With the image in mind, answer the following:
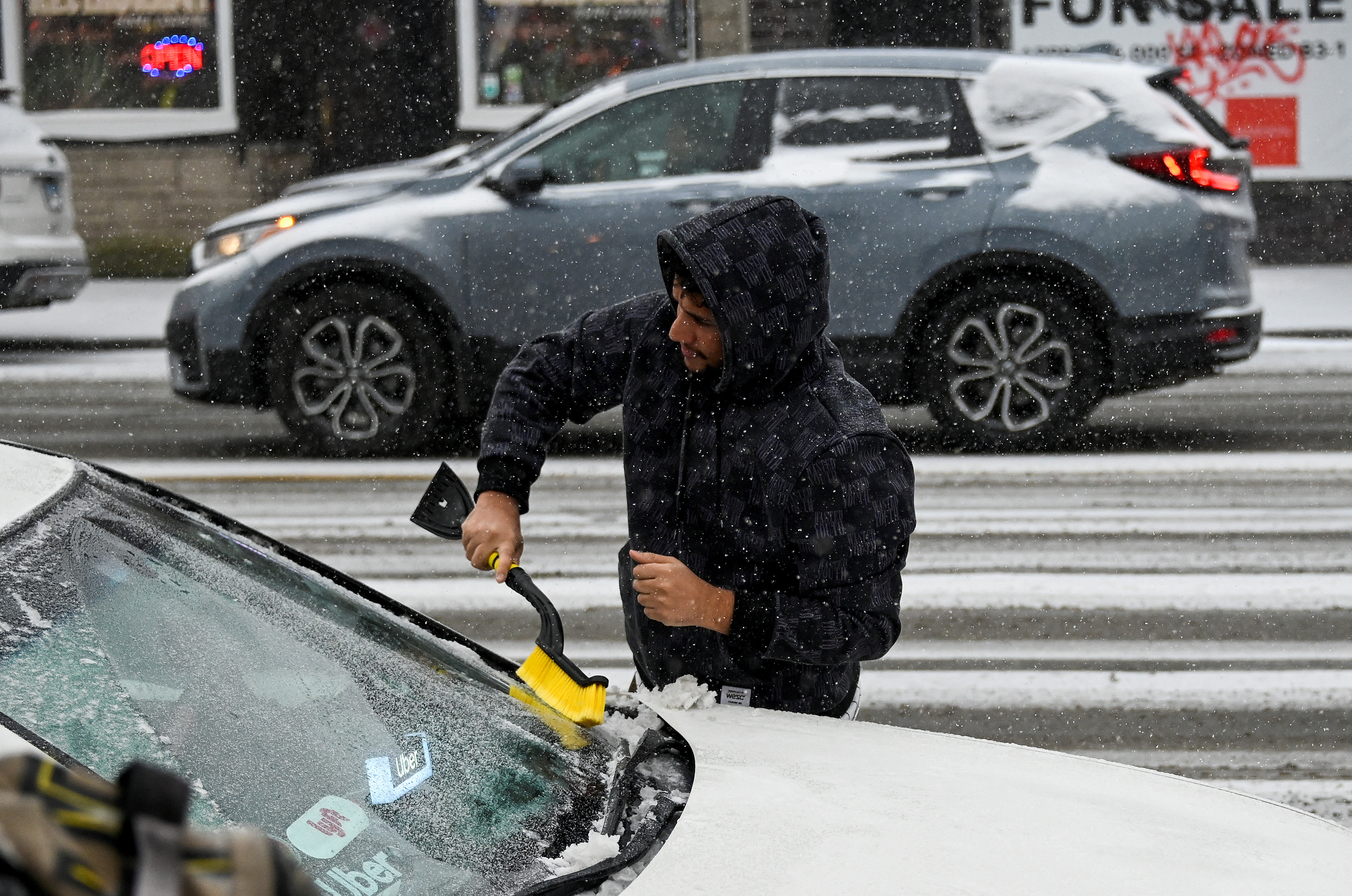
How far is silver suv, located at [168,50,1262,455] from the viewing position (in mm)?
8086

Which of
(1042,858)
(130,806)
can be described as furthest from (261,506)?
(130,806)

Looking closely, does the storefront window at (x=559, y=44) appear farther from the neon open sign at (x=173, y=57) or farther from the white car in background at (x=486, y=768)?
Result: the white car in background at (x=486, y=768)

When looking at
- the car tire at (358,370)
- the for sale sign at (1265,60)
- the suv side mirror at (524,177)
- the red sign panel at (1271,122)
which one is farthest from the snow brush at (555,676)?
the red sign panel at (1271,122)

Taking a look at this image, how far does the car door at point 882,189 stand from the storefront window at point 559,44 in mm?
8232

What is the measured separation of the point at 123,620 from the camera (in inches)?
82.8

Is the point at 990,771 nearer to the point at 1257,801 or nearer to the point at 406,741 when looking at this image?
the point at 1257,801

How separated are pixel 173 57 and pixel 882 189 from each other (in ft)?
36.1

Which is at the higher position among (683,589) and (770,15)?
(770,15)

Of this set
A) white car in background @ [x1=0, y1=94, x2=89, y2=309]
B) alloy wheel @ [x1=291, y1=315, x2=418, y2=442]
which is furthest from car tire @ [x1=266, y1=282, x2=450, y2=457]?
white car in background @ [x1=0, y1=94, x2=89, y2=309]

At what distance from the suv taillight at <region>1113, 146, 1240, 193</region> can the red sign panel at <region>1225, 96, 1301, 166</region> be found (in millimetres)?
8405

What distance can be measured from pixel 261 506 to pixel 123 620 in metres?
5.31

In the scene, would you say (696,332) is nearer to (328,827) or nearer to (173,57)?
(328,827)

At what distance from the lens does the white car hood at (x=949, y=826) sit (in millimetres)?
1893

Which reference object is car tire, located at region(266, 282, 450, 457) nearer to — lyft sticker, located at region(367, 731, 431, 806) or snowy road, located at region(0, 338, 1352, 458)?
snowy road, located at region(0, 338, 1352, 458)
